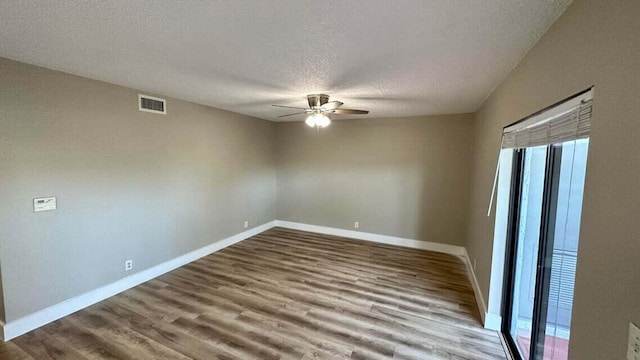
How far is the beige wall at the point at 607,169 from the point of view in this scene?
0.83m

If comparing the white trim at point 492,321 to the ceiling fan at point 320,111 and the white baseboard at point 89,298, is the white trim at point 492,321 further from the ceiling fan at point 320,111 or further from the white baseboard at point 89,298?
the white baseboard at point 89,298

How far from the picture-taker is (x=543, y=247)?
1762 mm

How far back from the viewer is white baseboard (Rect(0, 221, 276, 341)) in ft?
7.70

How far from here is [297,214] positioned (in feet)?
19.4

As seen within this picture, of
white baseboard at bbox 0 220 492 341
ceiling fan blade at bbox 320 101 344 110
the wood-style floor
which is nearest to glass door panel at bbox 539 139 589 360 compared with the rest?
the wood-style floor

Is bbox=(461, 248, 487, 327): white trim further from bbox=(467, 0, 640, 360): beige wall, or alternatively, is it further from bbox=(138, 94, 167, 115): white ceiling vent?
bbox=(138, 94, 167, 115): white ceiling vent

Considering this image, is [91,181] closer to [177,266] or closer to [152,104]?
[152,104]

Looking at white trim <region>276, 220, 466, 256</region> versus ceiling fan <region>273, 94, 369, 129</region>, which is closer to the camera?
ceiling fan <region>273, 94, 369, 129</region>

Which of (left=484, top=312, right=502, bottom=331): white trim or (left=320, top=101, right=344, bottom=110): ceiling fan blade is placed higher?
(left=320, top=101, right=344, bottom=110): ceiling fan blade

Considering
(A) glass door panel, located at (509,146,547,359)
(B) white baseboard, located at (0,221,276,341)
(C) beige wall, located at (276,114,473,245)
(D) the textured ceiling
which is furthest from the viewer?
(C) beige wall, located at (276,114,473,245)

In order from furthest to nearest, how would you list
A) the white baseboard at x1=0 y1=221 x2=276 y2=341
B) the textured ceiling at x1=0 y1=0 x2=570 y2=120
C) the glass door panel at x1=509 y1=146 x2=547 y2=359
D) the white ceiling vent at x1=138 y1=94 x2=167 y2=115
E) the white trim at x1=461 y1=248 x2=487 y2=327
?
the white ceiling vent at x1=138 y1=94 x2=167 y2=115
the white trim at x1=461 y1=248 x2=487 y2=327
the white baseboard at x1=0 y1=221 x2=276 y2=341
the glass door panel at x1=509 y1=146 x2=547 y2=359
the textured ceiling at x1=0 y1=0 x2=570 y2=120

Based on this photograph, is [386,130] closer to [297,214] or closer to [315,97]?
[315,97]

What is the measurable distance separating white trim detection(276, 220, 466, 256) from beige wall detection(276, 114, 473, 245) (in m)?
0.09

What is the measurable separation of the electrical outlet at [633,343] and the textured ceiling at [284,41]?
4.66ft
